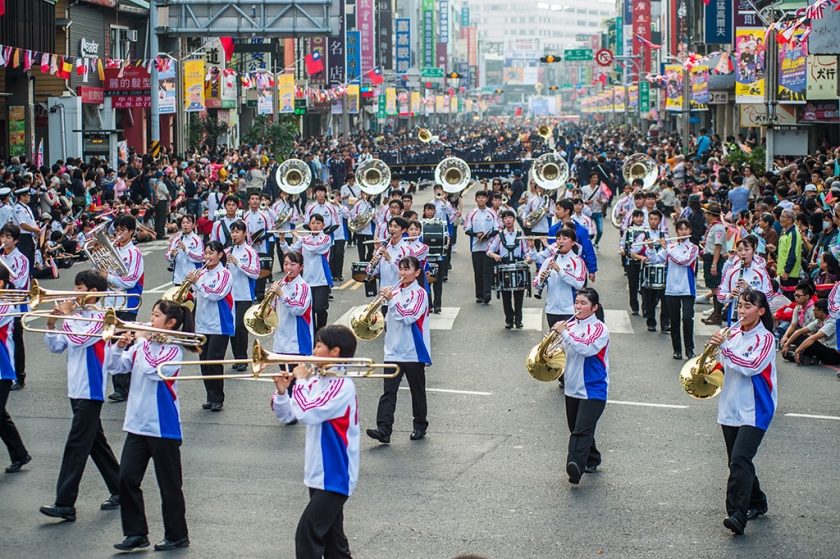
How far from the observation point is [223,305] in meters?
12.9

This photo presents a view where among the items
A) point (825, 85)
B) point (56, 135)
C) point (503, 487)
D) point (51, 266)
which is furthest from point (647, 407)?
point (56, 135)

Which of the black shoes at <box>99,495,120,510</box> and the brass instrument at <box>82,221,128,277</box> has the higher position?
the brass instrument at <box>82,221,128,277</box>

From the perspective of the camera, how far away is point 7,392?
9.98 m

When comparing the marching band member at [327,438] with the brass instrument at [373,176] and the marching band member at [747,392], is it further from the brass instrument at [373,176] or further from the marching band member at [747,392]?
the brass instrument at [373,176]

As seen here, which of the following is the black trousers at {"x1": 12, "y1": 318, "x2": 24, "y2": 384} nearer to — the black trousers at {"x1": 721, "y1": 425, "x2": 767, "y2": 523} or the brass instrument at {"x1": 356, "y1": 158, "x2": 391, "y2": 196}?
the black trousers at {"x1": 721, "y1": 425, "x2": 767, "y2": 523}

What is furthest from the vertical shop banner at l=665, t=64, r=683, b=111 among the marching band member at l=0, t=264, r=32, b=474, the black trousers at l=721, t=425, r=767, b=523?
the marching band member at l=0, t=264, r=32, b=474

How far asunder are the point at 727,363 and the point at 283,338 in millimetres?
4956

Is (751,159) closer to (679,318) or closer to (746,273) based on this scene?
(679,318)

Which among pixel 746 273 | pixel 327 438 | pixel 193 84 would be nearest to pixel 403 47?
pixel 193 84

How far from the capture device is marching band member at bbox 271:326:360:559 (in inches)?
285

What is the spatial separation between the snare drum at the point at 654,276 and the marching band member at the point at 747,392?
7295 mm

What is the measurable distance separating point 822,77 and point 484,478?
20.5 m

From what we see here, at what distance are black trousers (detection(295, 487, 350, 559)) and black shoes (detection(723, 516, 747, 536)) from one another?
2.84m

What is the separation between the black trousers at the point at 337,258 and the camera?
A: 70.8 feet
